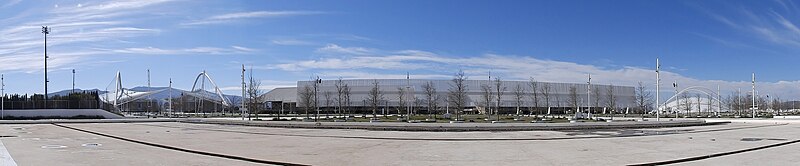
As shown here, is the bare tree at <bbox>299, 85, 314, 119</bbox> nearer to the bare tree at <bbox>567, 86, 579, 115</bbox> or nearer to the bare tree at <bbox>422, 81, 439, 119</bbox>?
the bare tree at <bbox>422, 81, 439, 119</bbox>

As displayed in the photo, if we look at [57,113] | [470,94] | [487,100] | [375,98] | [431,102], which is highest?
[470,94]

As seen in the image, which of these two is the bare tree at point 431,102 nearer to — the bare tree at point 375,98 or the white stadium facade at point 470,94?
the bare tree at point 375,98

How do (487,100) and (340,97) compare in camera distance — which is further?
(340,97)

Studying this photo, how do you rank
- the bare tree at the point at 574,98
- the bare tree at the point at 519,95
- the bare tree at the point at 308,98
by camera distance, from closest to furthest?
1. the bare tree at the point at 308,98
2. the bare tree at the point at 519,95
3. the bare tree at the point at 574,98

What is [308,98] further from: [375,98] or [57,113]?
[57,113]

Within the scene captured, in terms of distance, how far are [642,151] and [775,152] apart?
13.2 ft

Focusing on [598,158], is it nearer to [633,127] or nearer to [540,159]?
[540,159]

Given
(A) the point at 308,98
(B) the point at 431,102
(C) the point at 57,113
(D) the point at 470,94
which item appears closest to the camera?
(C) the point at 57,113

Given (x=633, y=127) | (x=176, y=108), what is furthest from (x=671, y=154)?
(x=176, y=108)

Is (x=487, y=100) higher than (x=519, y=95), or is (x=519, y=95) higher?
(x=519, y=95)

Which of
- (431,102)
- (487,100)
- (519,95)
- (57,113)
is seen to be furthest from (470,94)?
(57,113)

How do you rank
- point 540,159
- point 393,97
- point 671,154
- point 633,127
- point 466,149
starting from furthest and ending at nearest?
1. point 393,97
2. point 633,127
3. point 466,149
4. point 671,154
5. point 540,159

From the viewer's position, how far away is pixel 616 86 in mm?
145125

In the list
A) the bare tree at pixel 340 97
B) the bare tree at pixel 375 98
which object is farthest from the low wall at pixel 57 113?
the bare tree at pixel 375 98
